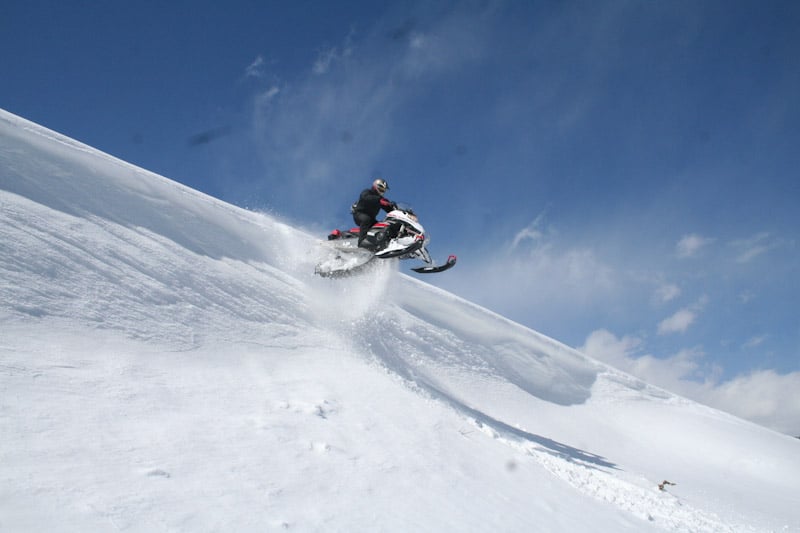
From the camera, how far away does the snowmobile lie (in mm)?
9016

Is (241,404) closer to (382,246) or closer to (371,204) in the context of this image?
(382,246)

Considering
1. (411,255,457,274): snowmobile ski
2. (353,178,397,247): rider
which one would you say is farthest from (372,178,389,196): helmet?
(411,255,457,274): snowmobile ski

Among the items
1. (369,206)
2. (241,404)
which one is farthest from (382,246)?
(241,404)

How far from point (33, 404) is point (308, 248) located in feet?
26.5

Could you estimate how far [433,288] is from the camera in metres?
14.3

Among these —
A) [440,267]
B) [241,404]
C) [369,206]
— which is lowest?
[241,404]

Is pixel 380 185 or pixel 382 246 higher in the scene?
pixel 380 185

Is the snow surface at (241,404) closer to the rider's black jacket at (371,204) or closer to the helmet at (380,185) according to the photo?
the rider's black jacket at (371,204)

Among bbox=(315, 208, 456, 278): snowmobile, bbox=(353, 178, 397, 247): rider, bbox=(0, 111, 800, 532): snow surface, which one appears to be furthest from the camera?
bbox=(353, 178, 397, 247): rider

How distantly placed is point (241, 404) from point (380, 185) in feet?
20.1

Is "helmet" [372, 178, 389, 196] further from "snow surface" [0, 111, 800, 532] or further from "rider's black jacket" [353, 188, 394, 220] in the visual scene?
"snow surface" [0, 111, 800, 532]

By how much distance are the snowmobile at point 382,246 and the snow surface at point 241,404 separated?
44 centimetres

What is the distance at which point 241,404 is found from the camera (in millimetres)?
4234

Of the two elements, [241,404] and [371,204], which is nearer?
[241,404]
